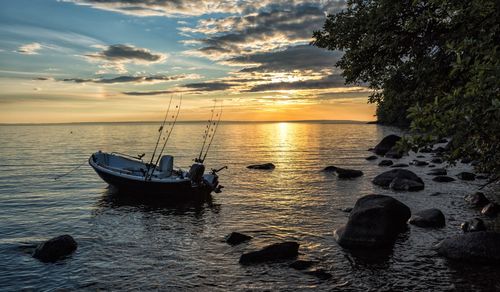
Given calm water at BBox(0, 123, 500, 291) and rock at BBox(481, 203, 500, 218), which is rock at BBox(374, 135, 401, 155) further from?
rock at BBox(481, 203, 500, 218)

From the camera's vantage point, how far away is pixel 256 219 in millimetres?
23969

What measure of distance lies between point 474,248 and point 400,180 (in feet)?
58.0

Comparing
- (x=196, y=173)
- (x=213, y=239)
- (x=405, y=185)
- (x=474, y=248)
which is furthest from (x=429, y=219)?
(x=196, y=173)

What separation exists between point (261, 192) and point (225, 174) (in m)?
12.3

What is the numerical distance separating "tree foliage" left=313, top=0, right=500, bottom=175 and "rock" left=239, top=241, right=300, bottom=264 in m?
7.33

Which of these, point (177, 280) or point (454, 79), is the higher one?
point (454, 79)

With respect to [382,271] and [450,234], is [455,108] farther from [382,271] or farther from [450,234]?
[450,234]

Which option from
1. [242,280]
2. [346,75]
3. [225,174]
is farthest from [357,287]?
[225,174]

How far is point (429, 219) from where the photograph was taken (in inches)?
813

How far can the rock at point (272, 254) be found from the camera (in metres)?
16.3

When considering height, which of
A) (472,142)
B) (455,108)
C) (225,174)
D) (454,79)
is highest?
(454,79)

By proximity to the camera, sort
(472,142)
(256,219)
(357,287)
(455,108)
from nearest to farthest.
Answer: (455,108) < (472,142) < (357,287) < (256,219)

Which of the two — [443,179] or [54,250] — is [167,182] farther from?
[443,179]

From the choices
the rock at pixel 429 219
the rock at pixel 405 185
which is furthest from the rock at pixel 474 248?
the rock at pixel 405 185
